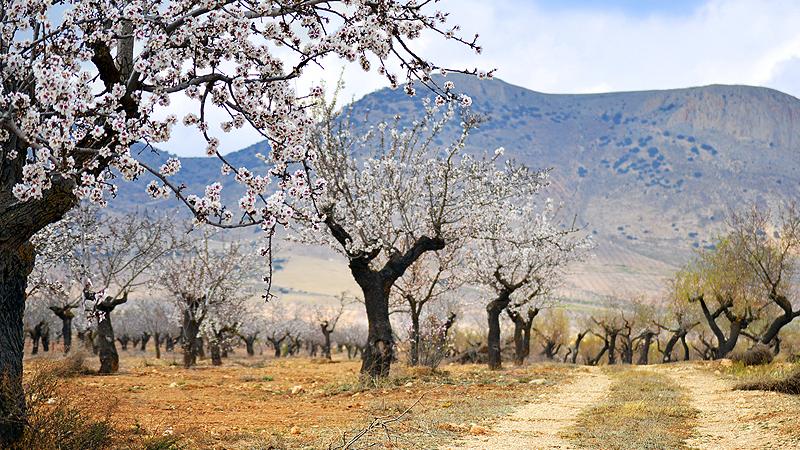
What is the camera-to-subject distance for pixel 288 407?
1493 cm

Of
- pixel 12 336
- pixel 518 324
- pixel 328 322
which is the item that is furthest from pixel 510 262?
pixel 328 322

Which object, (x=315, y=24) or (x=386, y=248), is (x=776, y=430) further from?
(x=386, y=248)

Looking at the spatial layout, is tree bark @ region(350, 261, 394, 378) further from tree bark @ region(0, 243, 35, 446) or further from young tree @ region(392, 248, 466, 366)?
tree bark @ region(0, 243, 35, 446)

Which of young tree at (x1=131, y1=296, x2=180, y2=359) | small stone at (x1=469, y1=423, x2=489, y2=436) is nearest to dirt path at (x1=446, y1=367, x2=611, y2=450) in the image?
small stone at (x1=469, y1=423, x2=489, y2=436)

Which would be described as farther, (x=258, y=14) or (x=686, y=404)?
(x=686, y=404)

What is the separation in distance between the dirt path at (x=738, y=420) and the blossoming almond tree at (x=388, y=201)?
8.23 meters

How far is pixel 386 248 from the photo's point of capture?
65.9 feet

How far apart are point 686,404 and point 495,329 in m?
14.8

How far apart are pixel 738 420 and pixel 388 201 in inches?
446

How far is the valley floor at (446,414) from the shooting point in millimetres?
9758

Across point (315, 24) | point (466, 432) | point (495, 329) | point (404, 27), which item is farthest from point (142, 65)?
point (495, 329)

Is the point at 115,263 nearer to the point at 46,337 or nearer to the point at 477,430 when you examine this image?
the point at 477,430

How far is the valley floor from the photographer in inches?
384

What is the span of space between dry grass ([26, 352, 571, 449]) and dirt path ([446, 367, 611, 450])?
48 cm
